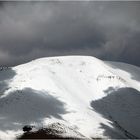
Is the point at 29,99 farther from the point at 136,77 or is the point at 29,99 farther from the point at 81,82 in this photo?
the point at 136,77

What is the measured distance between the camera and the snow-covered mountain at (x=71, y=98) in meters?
110

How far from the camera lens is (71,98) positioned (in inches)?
5448

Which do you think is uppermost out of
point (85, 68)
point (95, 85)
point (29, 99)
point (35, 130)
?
point (85, 68)

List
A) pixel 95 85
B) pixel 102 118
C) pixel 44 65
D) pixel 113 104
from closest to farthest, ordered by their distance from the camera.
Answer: pixel 102 118, pixel 113 104, pixel 95 85, pixel 44 65

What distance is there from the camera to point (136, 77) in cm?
18325

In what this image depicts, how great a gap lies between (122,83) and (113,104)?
22.1 metres

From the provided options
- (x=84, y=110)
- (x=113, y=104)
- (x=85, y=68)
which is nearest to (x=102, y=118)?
(x=84, y=110)

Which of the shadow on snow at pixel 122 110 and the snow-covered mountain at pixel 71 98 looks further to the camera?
the shadow on snow at pixel 122 110

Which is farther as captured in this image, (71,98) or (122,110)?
(71,98)

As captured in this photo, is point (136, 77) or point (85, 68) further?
point (136, 77)

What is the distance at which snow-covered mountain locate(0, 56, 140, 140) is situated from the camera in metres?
110

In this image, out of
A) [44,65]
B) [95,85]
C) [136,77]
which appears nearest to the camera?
[95,85]

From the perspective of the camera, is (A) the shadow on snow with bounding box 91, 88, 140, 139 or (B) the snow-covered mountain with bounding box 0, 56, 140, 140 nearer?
(B) the snow-covered mountain with bounding box 0, 56, 140, 140

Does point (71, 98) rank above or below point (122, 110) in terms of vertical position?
above
